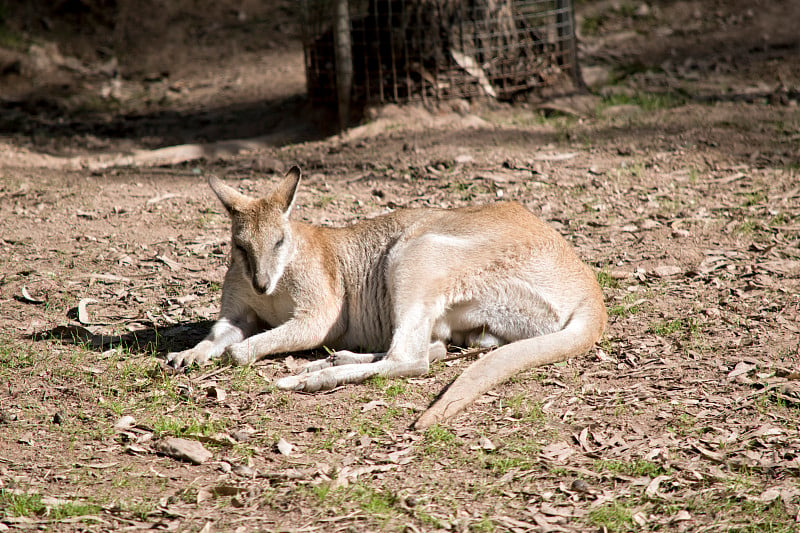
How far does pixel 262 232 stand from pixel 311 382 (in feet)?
2.87

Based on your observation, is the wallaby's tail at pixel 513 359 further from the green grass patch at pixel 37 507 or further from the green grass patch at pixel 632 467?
the green grass patch at pixel 37 507

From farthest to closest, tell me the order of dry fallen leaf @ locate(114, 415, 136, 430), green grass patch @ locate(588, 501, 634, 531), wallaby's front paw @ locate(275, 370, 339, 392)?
wallaby's front paw @ locate(275, 370, 339, 392), dry fallen leaf @ locate(114, 415, 136, 430), green grass patch @ locate(588, 501, 634, 531)

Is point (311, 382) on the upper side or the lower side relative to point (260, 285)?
lower

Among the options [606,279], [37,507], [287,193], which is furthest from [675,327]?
[37,507]

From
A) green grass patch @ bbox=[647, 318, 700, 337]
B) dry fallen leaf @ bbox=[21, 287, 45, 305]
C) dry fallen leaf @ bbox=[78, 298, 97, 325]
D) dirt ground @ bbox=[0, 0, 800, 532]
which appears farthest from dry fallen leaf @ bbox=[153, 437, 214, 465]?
green grass patch @ bbox=[647, 318, 700, 337]

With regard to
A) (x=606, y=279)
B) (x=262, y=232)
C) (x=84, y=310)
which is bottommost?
(x=606, y=279)

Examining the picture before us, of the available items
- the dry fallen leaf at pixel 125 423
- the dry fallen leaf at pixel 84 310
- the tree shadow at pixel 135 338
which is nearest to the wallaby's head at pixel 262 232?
the tree shadow at pixel 135 338

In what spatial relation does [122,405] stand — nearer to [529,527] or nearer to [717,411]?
[529,527]

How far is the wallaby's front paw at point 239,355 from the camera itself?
4664mm

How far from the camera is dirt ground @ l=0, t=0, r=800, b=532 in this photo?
3490 millimetres

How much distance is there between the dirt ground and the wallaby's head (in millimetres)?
537

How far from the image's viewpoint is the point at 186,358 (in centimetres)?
461

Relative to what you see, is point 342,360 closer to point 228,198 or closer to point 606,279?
point 228,198

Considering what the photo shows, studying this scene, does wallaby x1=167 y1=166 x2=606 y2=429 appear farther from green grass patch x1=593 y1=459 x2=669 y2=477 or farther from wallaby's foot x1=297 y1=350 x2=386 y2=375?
green grass patch x1=593 y1=459 x2=669 y2=477
